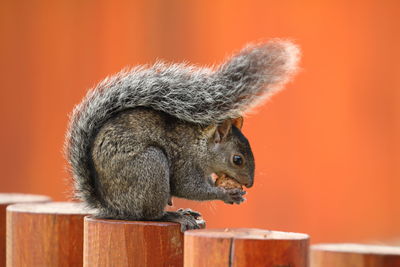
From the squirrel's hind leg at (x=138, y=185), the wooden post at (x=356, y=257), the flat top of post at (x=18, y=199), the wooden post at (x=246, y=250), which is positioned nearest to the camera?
the wooden post at (x=246, y=250)

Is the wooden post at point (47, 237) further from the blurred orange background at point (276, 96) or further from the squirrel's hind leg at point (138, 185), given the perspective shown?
the blurred orange background at point (276, 96)

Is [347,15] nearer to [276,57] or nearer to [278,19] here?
[278,19]

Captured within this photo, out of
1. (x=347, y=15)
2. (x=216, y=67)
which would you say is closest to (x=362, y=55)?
(x=347, y=15)

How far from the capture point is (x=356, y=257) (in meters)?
2.04

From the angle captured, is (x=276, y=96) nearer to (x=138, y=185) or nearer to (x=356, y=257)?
(x=138, y=185)

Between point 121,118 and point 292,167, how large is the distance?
289 cm

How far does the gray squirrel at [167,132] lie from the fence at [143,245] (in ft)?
0.45

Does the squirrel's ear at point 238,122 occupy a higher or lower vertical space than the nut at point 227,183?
higher

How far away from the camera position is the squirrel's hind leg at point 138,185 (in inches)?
96.9

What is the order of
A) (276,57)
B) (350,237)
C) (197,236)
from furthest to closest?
(350,237), (276,57), (197,236)

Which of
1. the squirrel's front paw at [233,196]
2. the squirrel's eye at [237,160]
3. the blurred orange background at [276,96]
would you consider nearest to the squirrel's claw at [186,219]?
the squirrel's front paw at [233,196]

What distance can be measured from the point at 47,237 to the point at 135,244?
0.46 meters

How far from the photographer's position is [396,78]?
529 cm

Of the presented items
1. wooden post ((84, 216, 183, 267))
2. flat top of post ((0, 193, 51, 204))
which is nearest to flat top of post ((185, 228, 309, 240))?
wooden post ((84, 216, 183, 267))
